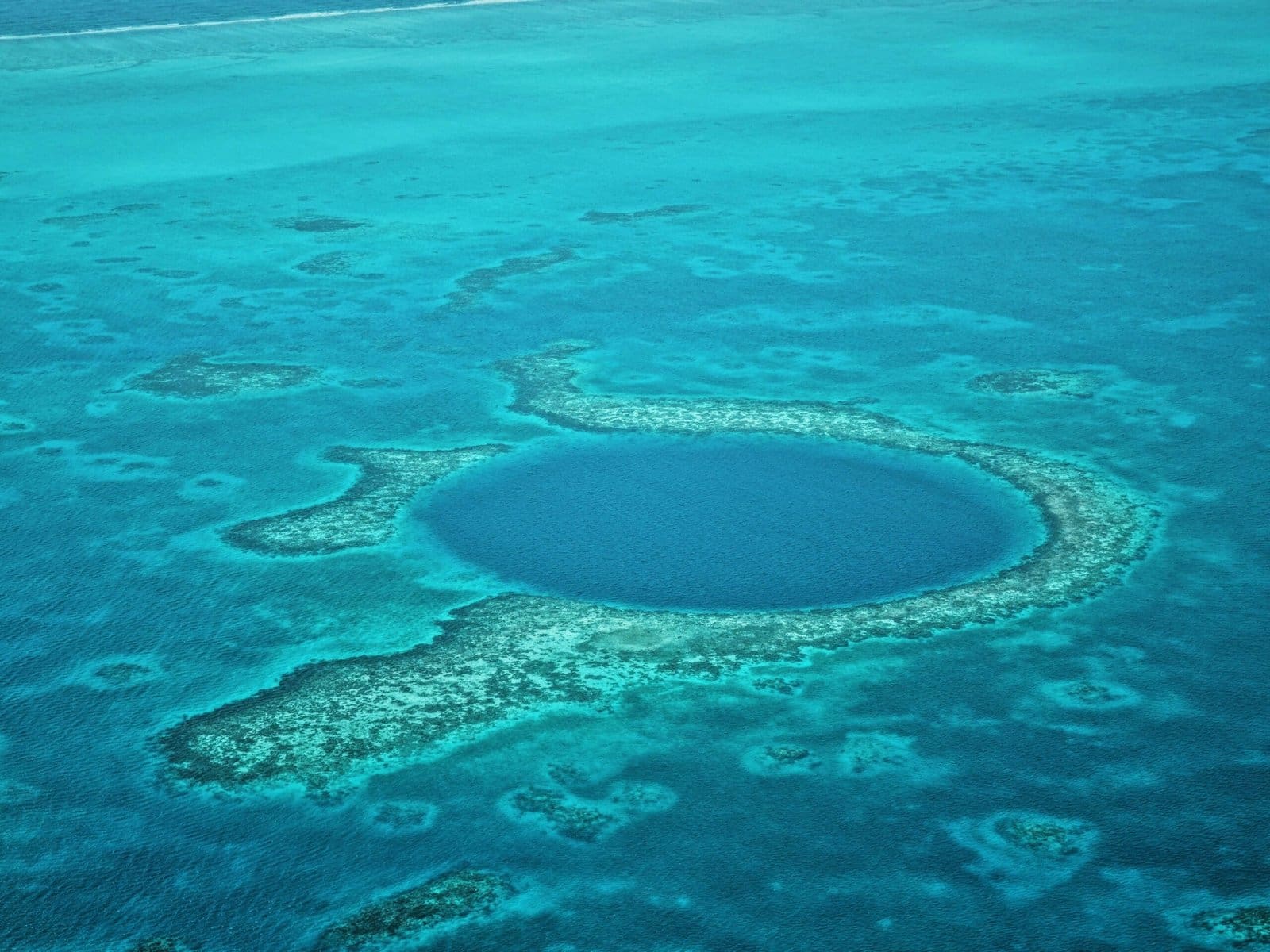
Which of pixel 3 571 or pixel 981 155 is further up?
pixel 981 155

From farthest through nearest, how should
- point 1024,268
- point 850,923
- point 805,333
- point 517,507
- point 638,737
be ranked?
Result: point 1024,268
point 805,333
point 517,507
point 638,737
point 850,923

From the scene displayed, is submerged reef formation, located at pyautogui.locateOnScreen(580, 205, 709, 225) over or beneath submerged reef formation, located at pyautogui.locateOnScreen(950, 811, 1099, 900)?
over

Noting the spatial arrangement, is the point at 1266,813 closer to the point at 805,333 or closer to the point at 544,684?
the point at 544,684

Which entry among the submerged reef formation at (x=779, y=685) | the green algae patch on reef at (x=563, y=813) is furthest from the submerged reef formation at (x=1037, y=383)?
the green algae patch on reef at (x=563, y=813)

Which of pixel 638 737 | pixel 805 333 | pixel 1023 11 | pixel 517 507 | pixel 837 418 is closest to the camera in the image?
pixel 638 737

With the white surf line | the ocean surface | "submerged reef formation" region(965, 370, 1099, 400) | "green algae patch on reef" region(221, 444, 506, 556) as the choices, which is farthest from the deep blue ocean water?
"submerged reef formation" region(965, 370, 1099, 400)

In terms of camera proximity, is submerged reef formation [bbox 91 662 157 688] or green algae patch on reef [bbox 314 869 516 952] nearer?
green algae patch on reef [bbox 314 869 516 952]

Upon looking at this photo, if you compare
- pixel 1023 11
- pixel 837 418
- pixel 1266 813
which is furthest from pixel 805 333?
pixel 1023 11

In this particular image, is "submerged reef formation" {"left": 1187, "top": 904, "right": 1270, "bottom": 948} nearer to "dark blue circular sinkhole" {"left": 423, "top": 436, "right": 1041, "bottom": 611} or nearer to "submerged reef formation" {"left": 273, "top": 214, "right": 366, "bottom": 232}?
"dark blue circular sinkhole" {"left": 423, "top": 436, "right": 1041, "bottom": 611}
